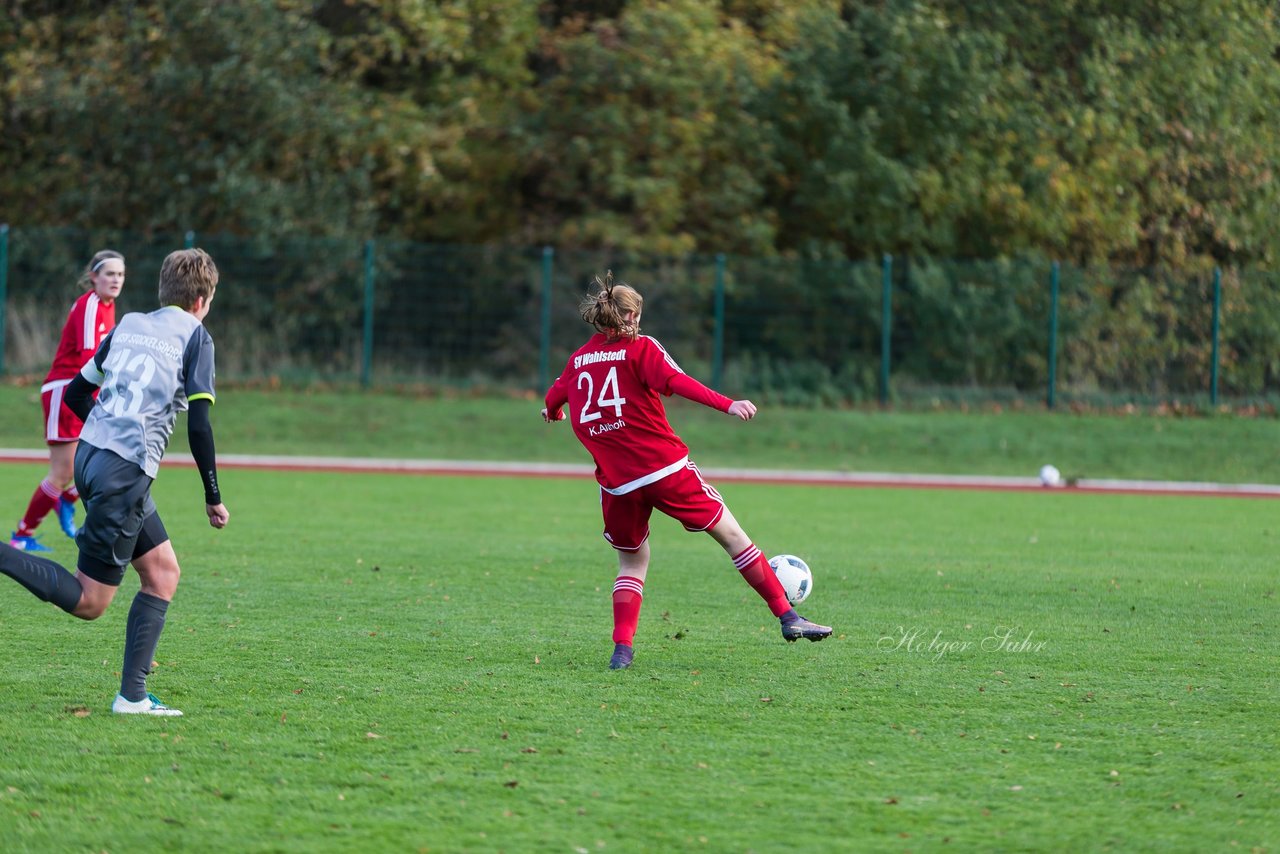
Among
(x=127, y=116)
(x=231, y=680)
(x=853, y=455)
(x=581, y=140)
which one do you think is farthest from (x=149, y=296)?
(x=231, y=680)

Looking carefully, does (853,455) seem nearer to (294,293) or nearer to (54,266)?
(294,293)

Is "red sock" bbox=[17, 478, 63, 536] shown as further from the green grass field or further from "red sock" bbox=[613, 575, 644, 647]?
"red sock" bbox=[613, 575, 644, 647]

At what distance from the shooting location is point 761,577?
690 centimetres

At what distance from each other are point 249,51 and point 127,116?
2568 millimetres

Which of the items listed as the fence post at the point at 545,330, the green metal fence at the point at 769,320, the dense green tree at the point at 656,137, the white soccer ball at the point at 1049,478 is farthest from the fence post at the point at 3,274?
the white soccer ball at the point at 1049,478

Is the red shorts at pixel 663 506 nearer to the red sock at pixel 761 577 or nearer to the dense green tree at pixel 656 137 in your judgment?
the red sock at pixel 761 577

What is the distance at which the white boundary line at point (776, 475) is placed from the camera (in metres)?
18.1

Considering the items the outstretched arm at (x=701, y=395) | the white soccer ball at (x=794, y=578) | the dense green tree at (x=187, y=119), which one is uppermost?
the dense green tree at (x=187, y=119)

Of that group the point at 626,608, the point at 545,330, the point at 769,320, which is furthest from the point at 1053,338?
the point at 626,608

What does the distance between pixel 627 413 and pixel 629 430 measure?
3.1 inches

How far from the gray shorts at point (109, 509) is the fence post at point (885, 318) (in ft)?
65.9

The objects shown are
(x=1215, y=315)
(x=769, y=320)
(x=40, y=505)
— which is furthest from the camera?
(x=769, y=320)

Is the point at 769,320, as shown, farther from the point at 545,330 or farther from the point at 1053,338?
the point at 1053,338

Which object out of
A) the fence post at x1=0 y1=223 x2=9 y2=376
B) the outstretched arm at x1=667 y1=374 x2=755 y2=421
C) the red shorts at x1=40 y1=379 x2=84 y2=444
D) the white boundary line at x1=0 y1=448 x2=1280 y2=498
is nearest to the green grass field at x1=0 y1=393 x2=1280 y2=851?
the red shorts at x1=40 y1=379 x2=84 y2=444
